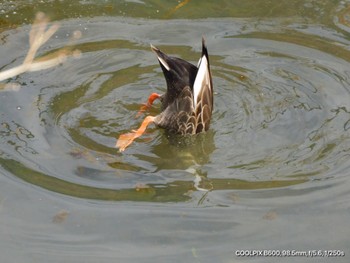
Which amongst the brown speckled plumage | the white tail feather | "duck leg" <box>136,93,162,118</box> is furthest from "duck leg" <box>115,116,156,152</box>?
the white tail feather

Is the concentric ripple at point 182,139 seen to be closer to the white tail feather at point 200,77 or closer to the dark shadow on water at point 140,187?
the dark shadow on water at point 140,187

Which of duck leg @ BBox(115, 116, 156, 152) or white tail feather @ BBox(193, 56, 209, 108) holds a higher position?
white tail feather @ BBox(193, 56, 209, 108)

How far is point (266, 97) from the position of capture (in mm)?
5895

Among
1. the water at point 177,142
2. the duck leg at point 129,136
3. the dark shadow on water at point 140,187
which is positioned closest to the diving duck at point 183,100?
the duck leg at point 129,136

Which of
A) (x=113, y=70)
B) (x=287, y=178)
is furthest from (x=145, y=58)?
(x=287, y=178)

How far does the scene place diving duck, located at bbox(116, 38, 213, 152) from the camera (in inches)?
210

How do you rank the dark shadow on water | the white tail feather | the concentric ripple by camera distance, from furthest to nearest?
the white tail feather < the concentric ripple < the dark shadow on water

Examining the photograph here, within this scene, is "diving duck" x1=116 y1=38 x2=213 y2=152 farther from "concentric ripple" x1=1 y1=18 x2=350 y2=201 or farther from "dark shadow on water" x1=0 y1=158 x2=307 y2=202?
"dark shadow on water" x1=0 y1=158 x2=307 y2=202

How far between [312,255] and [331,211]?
0.45 m

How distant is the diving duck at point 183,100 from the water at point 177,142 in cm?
10

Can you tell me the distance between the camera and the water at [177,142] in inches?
179

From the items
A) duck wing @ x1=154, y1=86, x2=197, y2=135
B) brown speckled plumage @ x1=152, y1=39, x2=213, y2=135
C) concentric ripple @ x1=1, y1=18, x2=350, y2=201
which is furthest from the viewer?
duck wing @ x1=154, y1=86, x2=197, y2=135

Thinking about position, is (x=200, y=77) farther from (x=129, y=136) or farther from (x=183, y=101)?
(x=129, y=136)

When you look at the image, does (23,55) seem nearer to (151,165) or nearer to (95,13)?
(95,13)
